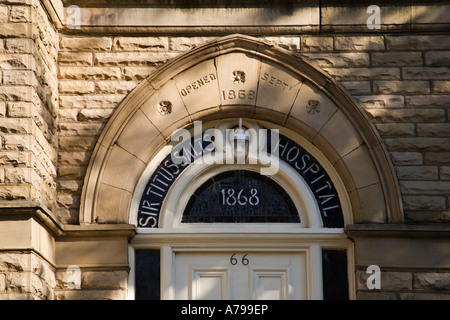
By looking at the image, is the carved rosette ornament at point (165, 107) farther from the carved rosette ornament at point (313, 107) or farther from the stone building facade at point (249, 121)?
the carved rosette ornament at point (313, 107)

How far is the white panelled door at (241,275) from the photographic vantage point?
9453 millimetres

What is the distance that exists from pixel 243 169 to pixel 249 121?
558mm

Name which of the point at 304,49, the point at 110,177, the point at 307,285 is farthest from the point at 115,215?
the point at 304,49

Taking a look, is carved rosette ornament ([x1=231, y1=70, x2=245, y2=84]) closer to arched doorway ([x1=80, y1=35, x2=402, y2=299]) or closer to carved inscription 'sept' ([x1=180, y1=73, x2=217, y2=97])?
arched doorway ([x1=80, y1=35, x2=402, y2=299])

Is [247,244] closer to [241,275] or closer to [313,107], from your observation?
[241,275]

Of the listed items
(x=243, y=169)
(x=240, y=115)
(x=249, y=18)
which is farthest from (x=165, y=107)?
(x=249, y=18)

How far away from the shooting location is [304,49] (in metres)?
9.85

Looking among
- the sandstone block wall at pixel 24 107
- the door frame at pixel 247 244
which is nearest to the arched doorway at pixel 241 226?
the door frame at pixel 247 244

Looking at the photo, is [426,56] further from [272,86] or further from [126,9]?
[126,9]

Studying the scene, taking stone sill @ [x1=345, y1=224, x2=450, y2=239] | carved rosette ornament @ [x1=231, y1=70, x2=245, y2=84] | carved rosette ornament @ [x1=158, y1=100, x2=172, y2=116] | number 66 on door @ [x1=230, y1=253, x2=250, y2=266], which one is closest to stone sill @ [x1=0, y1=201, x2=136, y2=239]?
number 66 on door @ [x1=230, y1=253, x2=250, y2=266]

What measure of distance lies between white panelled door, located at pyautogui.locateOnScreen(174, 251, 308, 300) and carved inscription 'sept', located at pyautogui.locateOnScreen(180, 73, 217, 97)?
1.79 m

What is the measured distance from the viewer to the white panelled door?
945 centimetres

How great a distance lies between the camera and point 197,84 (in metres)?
9.75

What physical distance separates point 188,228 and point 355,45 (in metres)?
2.79
